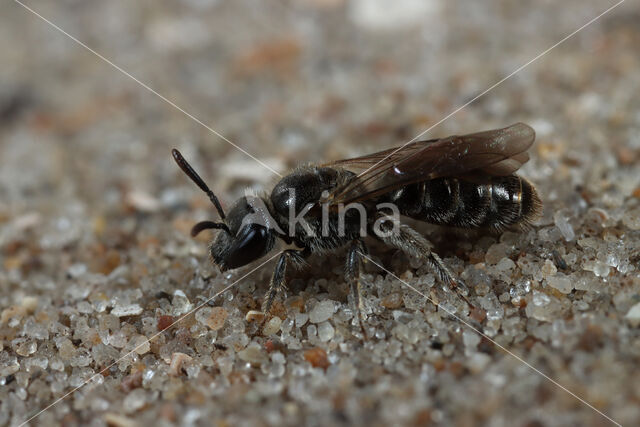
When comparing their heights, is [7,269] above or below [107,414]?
above

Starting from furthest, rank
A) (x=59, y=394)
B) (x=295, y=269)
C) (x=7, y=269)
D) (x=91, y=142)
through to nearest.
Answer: (x=91, y=142)
(x=7, y=269)
(x=295, y=269)
(x=59, y=394)

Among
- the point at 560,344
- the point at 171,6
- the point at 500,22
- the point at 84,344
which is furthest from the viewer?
the point at 171,6

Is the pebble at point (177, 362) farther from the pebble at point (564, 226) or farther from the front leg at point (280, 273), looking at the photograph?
the pebble at point (564, 226)

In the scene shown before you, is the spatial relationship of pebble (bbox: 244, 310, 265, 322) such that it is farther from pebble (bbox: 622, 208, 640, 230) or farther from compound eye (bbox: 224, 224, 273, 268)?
pebble (bbox: 622, 208, 640, 230)

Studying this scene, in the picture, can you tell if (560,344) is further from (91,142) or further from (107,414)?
(91,142)

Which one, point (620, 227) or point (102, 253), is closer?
point (620, 227)

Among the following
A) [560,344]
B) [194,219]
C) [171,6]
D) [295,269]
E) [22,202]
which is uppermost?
[171,6]

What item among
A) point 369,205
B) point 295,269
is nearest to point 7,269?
point 295,269
